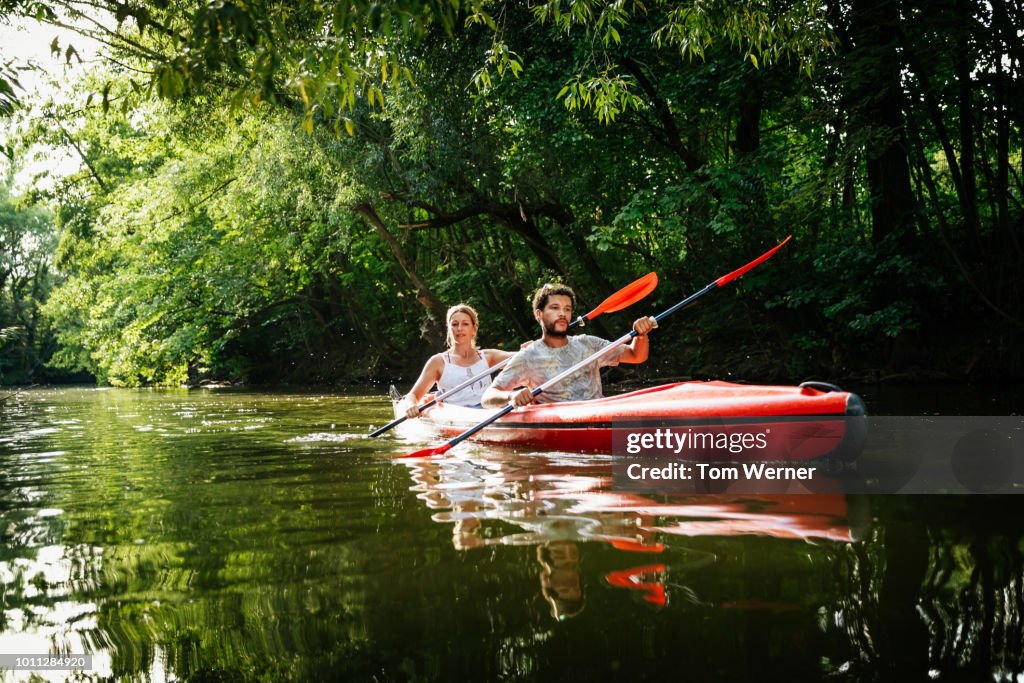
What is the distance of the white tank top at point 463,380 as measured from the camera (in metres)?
7.44

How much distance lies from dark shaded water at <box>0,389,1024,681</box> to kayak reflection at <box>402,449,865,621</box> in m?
0.01

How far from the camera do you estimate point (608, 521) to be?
3.14 metres

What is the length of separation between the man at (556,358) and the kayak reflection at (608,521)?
4.63ft

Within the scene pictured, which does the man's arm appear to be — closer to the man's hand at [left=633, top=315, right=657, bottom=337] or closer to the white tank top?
the man's hand at [left=633, top=315, right=657, bottom=337]

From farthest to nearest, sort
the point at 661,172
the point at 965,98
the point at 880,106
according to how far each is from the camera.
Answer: the point at 661,172 → the point at 880,106 → the point at 965,98

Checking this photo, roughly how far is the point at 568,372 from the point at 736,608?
3.46 metres

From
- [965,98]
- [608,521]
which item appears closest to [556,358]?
[608,521]

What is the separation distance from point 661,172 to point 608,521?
32.0ft

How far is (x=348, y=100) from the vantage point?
2.94m

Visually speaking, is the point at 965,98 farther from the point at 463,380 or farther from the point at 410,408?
the point at 410,408

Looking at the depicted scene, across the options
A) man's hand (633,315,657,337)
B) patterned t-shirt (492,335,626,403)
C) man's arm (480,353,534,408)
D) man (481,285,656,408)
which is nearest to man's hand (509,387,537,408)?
man (481,285,656,408)

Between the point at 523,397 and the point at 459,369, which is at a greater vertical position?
the point at 459,369

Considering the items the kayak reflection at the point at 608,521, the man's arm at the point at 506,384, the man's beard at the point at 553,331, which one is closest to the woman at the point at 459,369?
the man's arm at the point at 506,384

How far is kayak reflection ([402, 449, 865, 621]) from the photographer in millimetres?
2367
